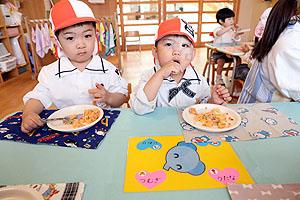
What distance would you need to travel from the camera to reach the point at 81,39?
108 cm

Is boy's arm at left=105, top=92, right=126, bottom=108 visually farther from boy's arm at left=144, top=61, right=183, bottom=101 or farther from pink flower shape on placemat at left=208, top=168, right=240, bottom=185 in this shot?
pink flower shape on placemat at left=208, top=168, right=240, bottom=185

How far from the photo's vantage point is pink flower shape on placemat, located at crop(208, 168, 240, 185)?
0.55 meters

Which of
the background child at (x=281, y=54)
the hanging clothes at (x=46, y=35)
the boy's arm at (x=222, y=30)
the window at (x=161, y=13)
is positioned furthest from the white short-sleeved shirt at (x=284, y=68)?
the window at (x=161, y=13)

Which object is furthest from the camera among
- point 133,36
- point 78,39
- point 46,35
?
point 133,36

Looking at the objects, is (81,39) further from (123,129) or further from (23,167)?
(23,167)

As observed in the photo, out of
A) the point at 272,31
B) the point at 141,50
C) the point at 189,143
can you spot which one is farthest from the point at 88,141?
the point at 141,50

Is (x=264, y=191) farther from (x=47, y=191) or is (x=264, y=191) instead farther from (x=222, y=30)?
(x=222, y=30)

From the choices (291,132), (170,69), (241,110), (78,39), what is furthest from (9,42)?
(291,132)

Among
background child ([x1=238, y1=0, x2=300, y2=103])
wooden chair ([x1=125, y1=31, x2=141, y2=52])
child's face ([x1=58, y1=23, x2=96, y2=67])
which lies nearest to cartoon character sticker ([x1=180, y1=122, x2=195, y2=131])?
child's face ([x1=58, y1=23, x2=96, y2=67])

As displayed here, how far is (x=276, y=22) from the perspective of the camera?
1321mm

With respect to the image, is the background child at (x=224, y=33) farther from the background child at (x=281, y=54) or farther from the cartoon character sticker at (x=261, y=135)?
the cartoon character sticker at (x=261, y=135)

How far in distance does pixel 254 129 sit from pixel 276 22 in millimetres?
921

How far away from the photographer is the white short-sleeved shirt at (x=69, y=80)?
1216mm

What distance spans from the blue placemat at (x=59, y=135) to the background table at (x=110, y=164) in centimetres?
2
